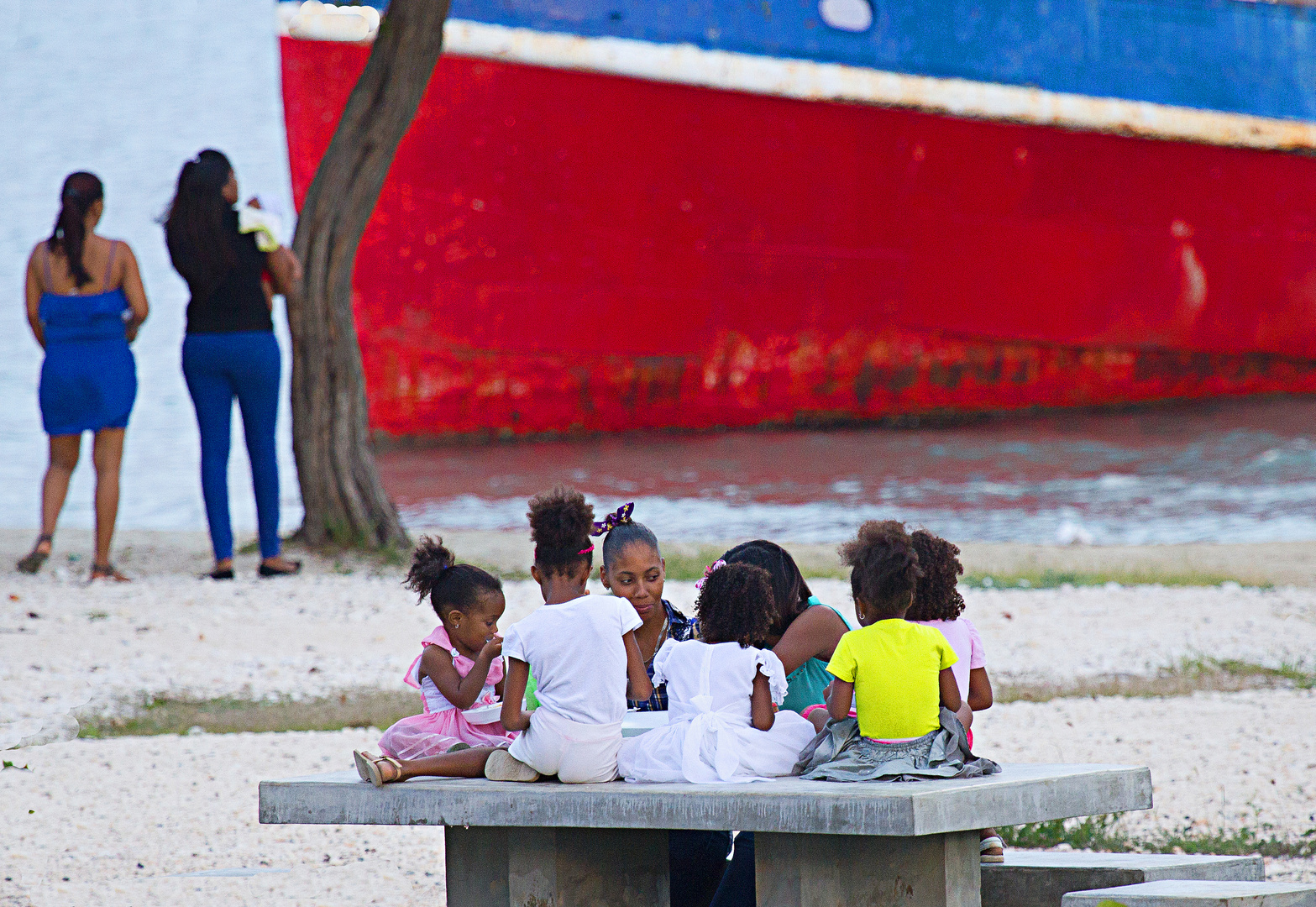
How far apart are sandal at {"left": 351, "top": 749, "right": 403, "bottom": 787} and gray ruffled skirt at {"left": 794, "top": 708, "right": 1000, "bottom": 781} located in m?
0.68

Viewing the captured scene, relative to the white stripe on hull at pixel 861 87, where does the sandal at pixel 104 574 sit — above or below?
below

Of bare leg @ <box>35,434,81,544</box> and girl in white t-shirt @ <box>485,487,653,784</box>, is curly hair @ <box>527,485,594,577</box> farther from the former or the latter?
bare leg @ <box>35,434,81,544</box>

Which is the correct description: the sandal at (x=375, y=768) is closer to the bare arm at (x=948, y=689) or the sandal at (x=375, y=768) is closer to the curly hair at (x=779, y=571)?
the curly hair at (x=779, y=571)

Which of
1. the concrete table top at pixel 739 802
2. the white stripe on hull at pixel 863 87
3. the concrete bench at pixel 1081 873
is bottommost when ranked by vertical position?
the concrete bench at pixel 1081 873

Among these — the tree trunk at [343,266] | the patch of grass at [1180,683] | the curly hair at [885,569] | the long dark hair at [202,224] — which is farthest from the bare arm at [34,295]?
the curly hair at [885,569]

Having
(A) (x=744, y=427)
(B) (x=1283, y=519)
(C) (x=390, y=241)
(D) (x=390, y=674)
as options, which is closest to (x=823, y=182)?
(A) (x=744, y=427)

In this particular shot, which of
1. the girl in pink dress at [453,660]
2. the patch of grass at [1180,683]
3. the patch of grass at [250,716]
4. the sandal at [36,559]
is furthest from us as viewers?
the sandal at [36,559]

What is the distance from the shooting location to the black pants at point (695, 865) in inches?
119

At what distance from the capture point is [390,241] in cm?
1232

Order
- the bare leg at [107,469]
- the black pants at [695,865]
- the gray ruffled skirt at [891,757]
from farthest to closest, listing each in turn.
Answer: the bare leg at [107,469] → the black pants at [695,865] → the gray ruffled skirt at [891,757]

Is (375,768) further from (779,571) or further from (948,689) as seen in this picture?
(948,689)

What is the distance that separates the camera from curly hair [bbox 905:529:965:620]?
291 centimetres

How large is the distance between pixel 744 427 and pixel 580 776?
34.7 feet

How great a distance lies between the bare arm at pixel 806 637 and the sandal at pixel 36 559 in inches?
215
